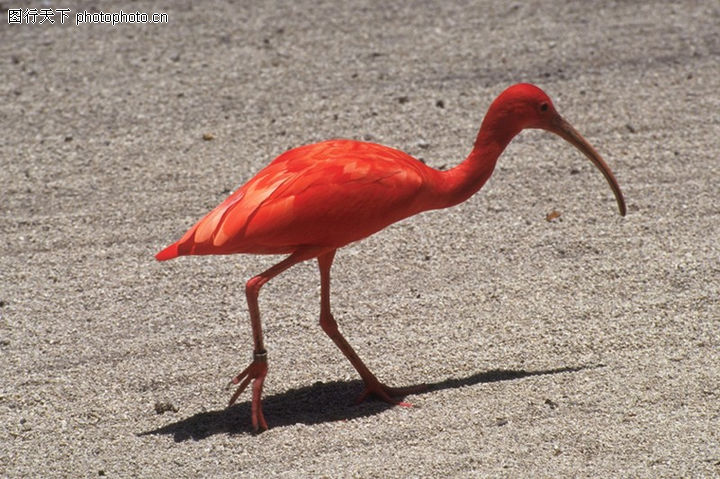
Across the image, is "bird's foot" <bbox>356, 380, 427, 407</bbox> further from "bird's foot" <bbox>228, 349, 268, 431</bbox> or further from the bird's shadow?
"bird's foot" <bbox>228, 349, 268, 431</bbox>

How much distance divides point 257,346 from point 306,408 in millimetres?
386

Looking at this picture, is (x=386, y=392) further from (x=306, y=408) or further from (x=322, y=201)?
(x=322, y=201)

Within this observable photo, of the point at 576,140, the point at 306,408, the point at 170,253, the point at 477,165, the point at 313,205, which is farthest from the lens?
the point at 576,140

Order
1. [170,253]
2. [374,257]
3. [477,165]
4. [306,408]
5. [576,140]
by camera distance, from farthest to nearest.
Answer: [374,257] < [576,140] < [477,165] < [306,408] < [170,253]

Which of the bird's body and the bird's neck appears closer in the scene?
the bird's body

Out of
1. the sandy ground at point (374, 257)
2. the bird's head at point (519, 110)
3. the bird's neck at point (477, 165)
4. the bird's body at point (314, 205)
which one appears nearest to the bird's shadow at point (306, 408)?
the sandy ground at point (374, 257)

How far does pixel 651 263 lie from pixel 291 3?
405 cm

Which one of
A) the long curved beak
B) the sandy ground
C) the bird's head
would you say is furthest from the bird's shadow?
the bird's head

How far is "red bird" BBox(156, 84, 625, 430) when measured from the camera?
4.16 m

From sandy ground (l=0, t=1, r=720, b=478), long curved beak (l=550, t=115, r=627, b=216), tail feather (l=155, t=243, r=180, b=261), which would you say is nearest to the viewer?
sandy ground (l=0, t=1, r=720, b=478)

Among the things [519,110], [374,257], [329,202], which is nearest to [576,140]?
[519,110]

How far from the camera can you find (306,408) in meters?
4.44

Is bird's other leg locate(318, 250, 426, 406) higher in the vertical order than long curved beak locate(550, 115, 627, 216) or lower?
lower

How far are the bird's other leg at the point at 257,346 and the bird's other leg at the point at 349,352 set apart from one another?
209 mm
